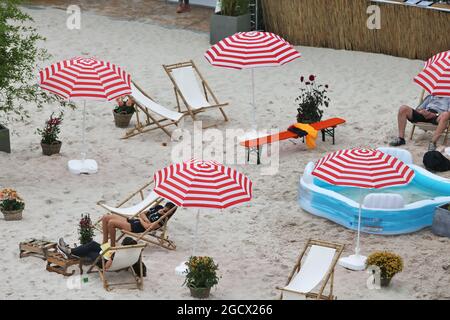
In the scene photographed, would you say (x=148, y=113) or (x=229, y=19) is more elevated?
(x=229, y=19)

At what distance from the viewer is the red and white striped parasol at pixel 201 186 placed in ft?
35.5

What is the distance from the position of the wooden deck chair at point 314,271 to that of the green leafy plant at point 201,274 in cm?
69

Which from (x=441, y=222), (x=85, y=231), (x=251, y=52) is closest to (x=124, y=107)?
(x=251, y=52)

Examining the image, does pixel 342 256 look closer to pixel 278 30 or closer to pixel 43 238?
pixel 43 238

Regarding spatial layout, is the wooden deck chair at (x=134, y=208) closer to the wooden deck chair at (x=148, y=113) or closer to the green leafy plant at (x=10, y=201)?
the green leafy plant at (x=10, y=201)

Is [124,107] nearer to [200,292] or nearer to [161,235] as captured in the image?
[161,235]

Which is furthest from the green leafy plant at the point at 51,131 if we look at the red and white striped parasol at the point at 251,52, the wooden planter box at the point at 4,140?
the red and white striped parasol at the point at 251,52

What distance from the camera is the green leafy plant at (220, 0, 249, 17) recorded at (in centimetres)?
1877

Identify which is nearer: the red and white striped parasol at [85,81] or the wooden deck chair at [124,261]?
the wooden deck chair at [124,261]

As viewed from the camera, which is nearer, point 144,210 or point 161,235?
point 161,235

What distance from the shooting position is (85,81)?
13594 mm

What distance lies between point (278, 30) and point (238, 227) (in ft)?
24.7

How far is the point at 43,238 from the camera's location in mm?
11727

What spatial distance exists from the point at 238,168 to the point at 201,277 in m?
3.72
